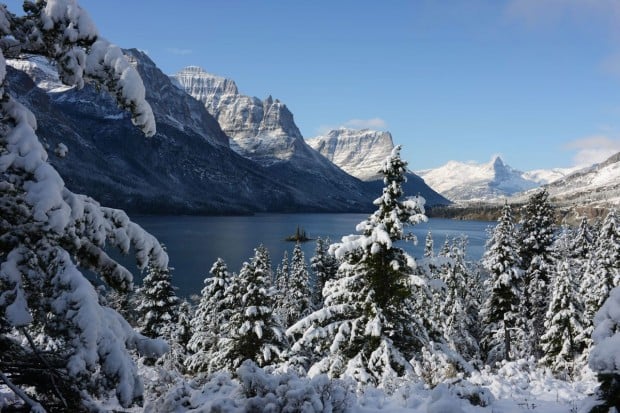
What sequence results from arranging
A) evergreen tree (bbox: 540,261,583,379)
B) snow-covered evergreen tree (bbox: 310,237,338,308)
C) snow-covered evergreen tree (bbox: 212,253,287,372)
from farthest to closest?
snow-covered evergreen tree (bbox: 310,237,338,308) < evergreen tree (bbox: 540,261,583,379) < snow-covered evergreen tree (bbox: 212,253,287,372)

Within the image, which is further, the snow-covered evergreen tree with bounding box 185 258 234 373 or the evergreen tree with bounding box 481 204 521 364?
the evergreen tree with bounding box 481 204 521 364

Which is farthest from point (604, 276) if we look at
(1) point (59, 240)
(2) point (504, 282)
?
(1) point (59, 240)

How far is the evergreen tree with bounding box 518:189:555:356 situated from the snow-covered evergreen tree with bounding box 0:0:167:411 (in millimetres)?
32367

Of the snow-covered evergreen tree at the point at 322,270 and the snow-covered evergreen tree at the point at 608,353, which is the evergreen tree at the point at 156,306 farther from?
the snow-covered evergreen tree at the point at 608,353

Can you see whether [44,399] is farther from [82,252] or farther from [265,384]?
[265,384]

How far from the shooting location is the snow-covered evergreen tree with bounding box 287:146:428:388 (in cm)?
1301

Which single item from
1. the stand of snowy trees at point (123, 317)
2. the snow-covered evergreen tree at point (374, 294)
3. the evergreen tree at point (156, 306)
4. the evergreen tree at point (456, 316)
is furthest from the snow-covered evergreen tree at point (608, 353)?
Result: the evergreen tree at point (456, 316)

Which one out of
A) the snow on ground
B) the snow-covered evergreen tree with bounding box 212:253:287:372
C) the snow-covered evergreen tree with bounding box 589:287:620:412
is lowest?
the snow-covered evergreen tree with bounding box 212:253:287:372

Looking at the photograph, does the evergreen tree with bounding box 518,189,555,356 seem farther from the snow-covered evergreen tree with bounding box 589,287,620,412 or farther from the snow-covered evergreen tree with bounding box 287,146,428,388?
the snow-covered evergreen tree with bounding box 589,287,620,412

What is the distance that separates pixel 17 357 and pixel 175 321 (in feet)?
99.9

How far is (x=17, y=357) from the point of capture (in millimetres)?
4105

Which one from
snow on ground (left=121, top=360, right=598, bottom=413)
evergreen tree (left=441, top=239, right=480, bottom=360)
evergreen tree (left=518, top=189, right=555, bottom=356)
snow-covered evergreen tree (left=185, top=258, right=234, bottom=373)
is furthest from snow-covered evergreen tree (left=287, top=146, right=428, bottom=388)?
evergreen tree (left=441, top=239, right=480, bottom=360)

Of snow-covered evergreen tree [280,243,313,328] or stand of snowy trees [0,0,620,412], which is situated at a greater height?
stand of snowy trees [0,0,620,412]

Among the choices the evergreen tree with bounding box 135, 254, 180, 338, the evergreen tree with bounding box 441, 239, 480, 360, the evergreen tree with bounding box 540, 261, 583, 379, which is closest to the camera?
the evergreen tree with bounding box 540, 261, 583, 379
